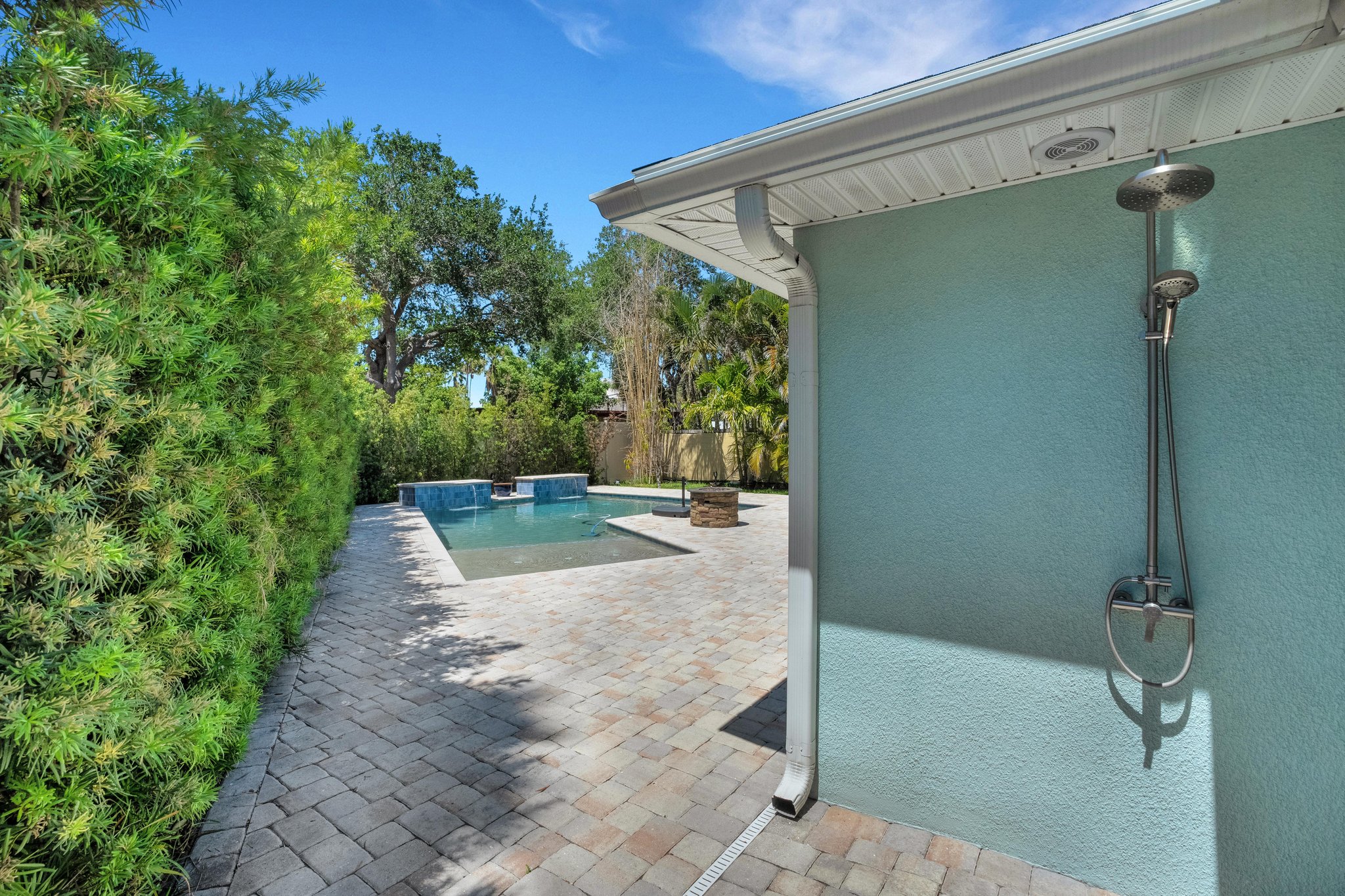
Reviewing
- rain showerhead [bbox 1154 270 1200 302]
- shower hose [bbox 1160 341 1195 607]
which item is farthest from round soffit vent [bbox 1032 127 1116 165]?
shower hose [bbox 1160 341 1195 607]

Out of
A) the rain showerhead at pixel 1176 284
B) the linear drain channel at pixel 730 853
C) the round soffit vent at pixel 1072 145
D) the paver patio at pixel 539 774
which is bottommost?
the linear drain channel at pixel 730 853

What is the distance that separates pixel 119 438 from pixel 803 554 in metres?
2.73

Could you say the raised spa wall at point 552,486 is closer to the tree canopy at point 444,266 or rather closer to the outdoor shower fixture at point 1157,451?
the tree canopy at point 444,266

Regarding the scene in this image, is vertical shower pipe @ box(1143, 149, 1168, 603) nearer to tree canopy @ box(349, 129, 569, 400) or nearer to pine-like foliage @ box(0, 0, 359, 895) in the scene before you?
pine-like foliage @ box(0, 0, 359, 895)

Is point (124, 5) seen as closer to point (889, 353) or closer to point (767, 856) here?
point (889, 353)

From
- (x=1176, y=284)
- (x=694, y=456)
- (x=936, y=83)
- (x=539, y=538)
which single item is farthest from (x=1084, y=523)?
(x=694, y=456)

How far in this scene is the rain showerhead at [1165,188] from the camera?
1841 millimetres

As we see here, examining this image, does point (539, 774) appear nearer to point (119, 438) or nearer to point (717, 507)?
point (119, 438)

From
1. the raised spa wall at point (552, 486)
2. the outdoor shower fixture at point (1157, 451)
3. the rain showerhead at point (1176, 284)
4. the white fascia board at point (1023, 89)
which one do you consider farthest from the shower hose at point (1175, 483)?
the raised spa wall at point (552, 486)

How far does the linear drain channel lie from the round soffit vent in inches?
122

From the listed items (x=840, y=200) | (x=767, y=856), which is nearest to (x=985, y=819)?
(x=767, y=856)

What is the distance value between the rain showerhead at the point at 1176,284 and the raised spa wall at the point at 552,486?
17065mm

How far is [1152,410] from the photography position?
2.28 m

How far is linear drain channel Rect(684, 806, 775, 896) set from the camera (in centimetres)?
251
